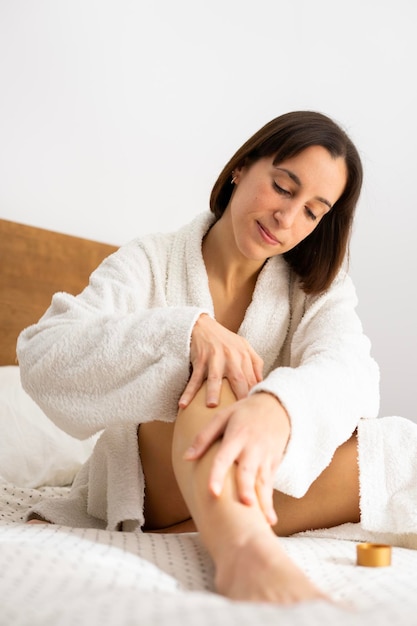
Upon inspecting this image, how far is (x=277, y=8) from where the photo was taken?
2736mm

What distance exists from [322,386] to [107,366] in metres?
0.32

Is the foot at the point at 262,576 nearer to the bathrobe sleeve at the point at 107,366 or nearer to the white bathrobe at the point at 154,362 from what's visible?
the white bathrobe at the point at 154,362

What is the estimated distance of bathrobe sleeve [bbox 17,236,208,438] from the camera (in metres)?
1.13

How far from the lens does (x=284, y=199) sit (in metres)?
1.41

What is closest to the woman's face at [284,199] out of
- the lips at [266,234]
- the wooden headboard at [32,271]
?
the lips at [266,234]

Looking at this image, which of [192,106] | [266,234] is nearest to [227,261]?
[266,234]

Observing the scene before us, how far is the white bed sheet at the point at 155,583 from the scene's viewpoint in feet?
1.86

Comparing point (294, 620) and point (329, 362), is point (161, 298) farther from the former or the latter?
point (294, 620)

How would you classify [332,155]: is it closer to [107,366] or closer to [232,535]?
[107,366]

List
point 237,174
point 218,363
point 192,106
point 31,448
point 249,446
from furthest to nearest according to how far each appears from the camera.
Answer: point 192,106
point 31,448
point 237,174
point 218,363
point 249,446

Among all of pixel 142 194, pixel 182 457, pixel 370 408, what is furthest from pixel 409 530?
pixel 142 194

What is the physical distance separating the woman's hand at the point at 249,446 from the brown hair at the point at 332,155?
0.60 metres

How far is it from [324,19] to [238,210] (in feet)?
5.33

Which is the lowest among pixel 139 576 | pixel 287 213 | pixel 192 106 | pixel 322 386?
pixel 139 576
